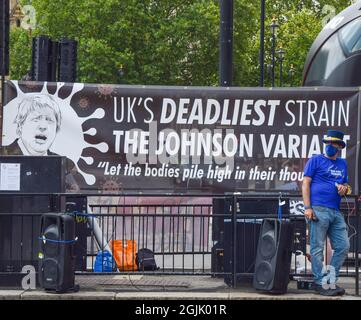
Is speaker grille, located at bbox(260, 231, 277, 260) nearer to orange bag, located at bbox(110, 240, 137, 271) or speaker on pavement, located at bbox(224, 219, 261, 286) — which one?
speaker on pavement, located at bbox(224, 219, 261, 286)

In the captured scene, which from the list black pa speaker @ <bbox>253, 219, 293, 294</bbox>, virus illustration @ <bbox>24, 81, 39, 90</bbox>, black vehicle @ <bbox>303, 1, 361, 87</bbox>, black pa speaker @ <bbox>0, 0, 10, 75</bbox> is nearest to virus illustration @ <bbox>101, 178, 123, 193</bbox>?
virus illustration @ <bbox>24, 81, 39, 90</bbox>

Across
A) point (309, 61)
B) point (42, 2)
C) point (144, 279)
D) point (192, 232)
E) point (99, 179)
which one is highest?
point (42, 2)

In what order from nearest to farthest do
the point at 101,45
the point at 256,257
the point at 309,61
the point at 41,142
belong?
1. the point at 256,257
2. the point at 41,142
3. the point at 309,61
4. the point at 101,45

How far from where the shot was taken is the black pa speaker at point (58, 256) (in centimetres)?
945

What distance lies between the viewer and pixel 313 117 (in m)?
11.4

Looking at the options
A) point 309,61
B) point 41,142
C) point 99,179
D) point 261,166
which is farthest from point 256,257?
point 309,61

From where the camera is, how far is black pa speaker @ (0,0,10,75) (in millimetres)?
10828

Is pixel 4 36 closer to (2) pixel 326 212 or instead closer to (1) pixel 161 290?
(1) pixel 161 290

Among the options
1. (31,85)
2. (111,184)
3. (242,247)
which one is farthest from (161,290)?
(31,85)

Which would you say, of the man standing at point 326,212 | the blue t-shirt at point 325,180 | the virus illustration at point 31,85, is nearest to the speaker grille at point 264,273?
the man standing at point 326,212

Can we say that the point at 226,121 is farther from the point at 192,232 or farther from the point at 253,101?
the point at 192,232

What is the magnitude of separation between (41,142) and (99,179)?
977 mm

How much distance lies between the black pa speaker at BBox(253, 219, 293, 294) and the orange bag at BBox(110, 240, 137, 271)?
2.03m

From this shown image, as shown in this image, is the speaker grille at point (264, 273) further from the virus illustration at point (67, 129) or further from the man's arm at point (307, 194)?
the virus illustration at point (67, 129)
